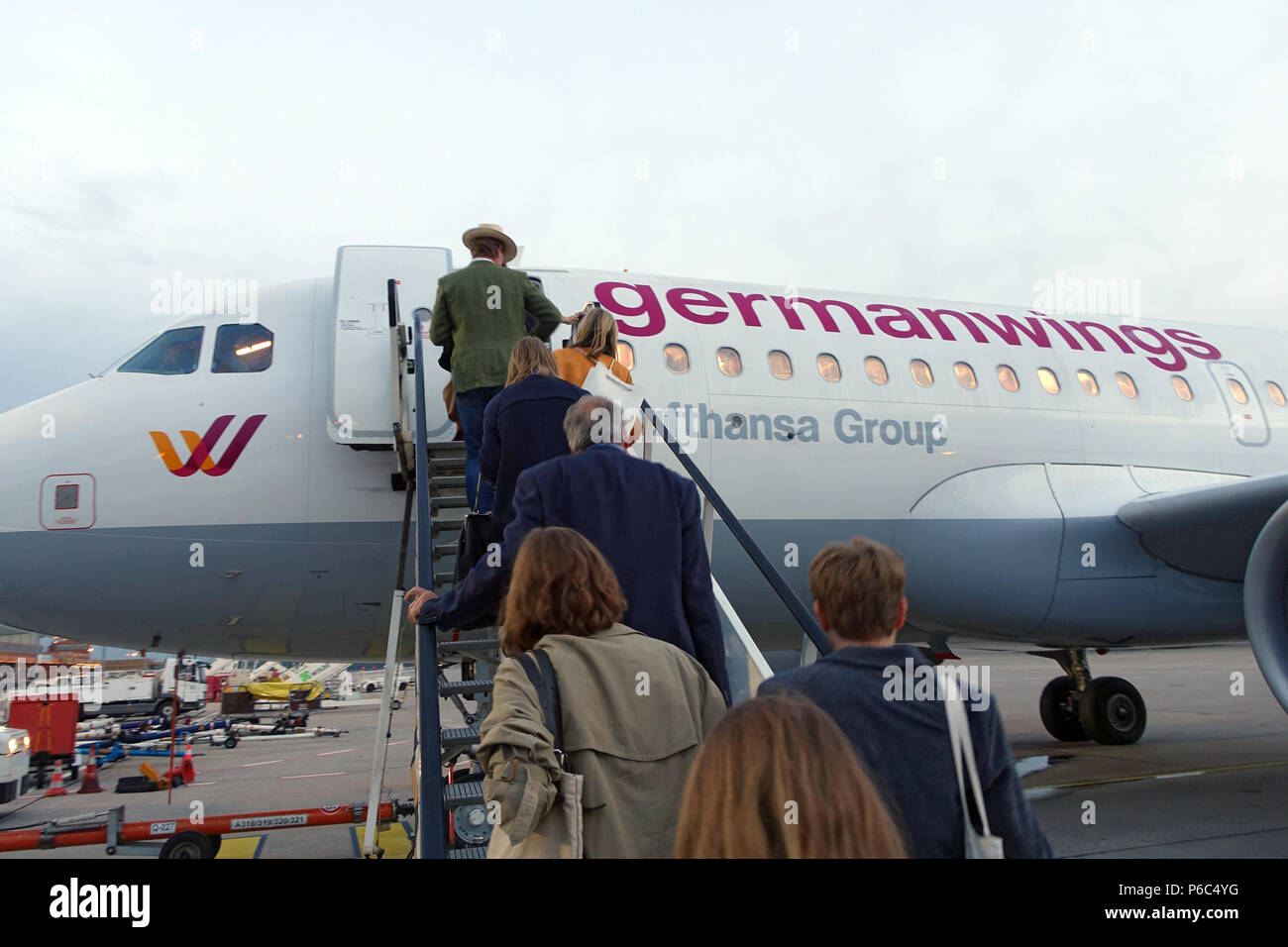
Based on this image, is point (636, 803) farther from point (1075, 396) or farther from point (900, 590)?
point (1075, 396)

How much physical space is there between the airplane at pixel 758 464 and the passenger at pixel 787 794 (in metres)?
5.23

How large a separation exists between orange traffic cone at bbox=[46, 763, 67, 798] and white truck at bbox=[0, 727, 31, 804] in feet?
6.21

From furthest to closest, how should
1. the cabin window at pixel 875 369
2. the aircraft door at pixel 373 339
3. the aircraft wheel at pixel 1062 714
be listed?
the aircraft wheel at pixel 1062 714
the cabin window at pixel 875 369
the aircraft door at pixel 373 339

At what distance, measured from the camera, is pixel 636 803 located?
6.38 ft

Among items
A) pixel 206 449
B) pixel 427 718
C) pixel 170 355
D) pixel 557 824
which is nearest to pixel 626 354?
pixel 206 449

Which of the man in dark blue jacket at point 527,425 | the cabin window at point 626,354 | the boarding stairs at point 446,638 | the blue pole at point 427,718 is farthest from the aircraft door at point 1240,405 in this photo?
the blue pole at point 427,718

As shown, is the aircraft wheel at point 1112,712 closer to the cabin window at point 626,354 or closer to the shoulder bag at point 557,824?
the cabin window at point 626,354

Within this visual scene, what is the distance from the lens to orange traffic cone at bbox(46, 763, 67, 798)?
11202mm

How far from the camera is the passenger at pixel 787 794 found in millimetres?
1253

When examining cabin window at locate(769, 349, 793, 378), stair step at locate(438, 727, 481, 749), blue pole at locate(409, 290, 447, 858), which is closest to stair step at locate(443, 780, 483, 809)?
stair step at locate(438, 727, 481, 749)

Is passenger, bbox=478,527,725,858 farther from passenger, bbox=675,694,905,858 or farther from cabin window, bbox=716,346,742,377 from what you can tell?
cabin window, bbox=716,346,742,377

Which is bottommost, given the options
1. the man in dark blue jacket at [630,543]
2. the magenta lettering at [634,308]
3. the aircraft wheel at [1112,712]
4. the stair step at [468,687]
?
the aircraft wheel at [1112,712]
